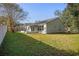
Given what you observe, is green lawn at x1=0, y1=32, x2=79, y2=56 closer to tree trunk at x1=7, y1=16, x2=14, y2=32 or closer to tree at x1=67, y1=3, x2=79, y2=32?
tree trunk at x1=7, y1=16, x2=14, y2=32

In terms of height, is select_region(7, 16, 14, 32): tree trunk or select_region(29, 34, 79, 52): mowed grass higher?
select_region(7, 16, 14, 32): tree trunk

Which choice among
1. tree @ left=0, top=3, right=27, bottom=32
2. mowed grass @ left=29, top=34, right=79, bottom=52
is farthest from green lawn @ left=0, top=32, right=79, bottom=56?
tree @ left=0, top=3, right=27, bottom=32

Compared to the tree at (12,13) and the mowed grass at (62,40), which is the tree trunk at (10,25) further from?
the mowed grass at (62,40)

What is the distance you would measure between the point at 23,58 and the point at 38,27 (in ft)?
1.49

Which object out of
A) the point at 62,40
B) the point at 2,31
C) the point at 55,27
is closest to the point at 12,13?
the point at 2,31

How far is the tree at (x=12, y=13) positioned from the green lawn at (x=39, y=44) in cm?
15

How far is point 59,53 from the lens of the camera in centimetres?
515

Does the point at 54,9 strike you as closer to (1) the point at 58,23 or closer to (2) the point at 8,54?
(1) the point at 58,23

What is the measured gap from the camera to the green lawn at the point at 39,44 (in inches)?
203

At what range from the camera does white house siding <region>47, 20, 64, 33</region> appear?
516 cm

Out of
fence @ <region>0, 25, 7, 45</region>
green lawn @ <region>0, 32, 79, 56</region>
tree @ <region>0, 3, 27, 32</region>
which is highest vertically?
tree @ <region>0, 3, 27, 32</region>

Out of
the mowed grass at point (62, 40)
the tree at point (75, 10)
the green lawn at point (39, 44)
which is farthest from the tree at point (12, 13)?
the tree at point (75, 10)

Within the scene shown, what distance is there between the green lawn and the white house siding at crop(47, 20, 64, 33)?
66 mm

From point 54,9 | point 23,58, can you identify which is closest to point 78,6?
point 54,9
